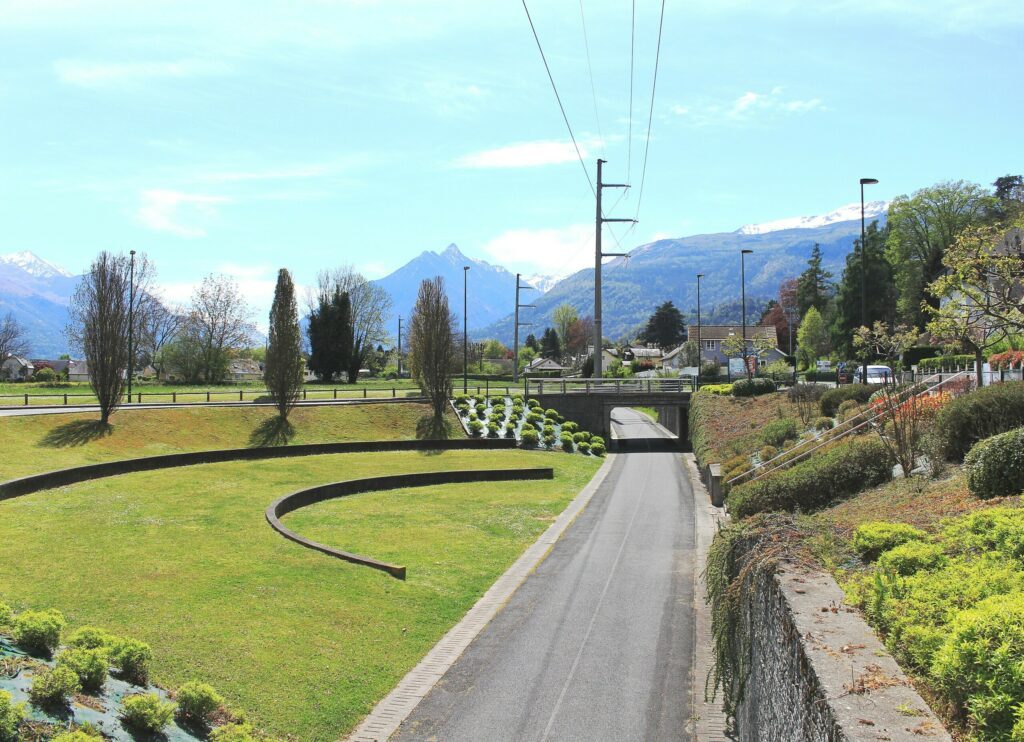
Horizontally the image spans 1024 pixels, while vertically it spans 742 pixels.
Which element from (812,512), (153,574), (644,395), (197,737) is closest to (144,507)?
(153,574)

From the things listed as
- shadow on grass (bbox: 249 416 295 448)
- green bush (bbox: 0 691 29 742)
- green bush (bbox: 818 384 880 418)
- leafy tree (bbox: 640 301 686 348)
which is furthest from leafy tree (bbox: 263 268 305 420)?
leafy tree (bbox: 640 301 686 348)

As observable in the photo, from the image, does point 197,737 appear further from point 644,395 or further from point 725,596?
point 644,395

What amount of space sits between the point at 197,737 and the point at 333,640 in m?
4.43

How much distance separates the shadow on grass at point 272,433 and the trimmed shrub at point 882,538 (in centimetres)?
3649

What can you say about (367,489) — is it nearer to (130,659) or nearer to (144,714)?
(130,659)

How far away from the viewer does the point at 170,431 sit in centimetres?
4081

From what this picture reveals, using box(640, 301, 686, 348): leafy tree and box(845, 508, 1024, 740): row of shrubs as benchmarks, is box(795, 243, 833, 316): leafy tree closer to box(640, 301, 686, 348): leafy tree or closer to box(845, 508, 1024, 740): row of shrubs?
box(640, 301, 686, 348): leafy tree

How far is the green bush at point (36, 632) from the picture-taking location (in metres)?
10.5

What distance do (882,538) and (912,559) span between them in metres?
1.08

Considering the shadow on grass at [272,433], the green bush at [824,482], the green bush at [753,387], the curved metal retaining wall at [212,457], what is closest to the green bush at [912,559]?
the green bush at [824,482]

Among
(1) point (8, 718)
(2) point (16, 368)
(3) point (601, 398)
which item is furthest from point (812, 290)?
(2) point (16, 368)

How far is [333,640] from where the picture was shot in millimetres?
14523

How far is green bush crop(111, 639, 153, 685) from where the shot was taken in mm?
10977

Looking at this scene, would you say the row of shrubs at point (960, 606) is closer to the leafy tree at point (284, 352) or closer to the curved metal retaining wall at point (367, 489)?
the curved metal retaining wall at point (367, 489)
